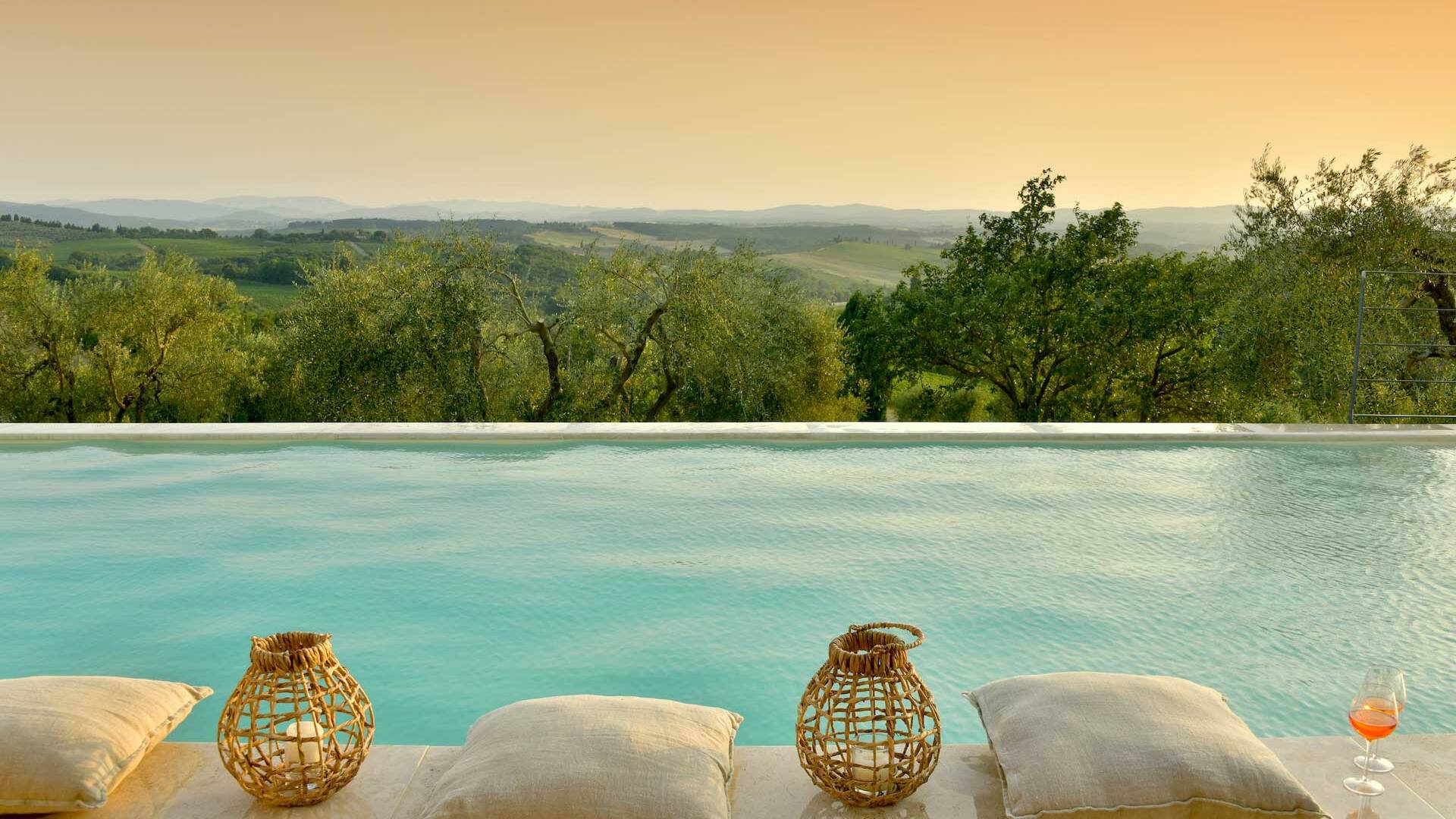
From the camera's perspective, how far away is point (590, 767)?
5.90 feet

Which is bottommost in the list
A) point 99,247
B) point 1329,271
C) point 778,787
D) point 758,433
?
point 758,433

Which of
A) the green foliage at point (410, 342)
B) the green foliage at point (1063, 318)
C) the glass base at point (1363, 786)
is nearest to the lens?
the glass base at point (1363, 786)

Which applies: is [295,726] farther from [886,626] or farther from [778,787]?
[886,626]

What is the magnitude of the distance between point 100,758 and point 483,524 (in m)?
2.88

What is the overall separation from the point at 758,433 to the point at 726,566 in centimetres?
210

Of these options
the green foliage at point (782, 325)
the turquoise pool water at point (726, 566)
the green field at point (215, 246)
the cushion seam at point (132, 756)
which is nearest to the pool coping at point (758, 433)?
the turquoise pool water at point (726, 566)

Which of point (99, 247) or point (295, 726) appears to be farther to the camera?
point (99, 247)

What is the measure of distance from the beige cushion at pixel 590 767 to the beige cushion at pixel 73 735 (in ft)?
2.09

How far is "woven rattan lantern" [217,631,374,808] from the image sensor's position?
6.05 feet

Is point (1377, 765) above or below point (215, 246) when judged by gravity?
below

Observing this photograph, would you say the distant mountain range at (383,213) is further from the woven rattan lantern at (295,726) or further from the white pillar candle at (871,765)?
the white pillar candle at (871,765)

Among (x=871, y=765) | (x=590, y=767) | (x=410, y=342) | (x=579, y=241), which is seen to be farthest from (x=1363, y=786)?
(x=579, y=241)

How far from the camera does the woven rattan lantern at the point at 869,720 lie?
183cm

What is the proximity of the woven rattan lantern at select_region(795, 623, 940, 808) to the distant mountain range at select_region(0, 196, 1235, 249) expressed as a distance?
512 inches
